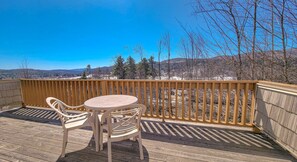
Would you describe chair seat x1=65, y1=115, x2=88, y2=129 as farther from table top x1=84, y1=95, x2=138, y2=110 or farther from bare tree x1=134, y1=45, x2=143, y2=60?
bare tree x1=134, y1=45, x2=143, y2=60

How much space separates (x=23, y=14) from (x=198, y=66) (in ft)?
28.3

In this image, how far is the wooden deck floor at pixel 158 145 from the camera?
165 cm

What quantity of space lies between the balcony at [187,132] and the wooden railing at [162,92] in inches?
0.7

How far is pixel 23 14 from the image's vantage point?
596 centimetres

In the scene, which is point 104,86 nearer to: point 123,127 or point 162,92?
point 162,92

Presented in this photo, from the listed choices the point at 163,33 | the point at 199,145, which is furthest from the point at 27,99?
the point at 163,33

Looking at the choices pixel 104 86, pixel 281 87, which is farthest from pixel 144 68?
pixel 281 87

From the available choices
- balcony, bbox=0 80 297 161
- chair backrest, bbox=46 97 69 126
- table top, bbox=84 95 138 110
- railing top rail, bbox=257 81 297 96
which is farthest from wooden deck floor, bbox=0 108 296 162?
railing top rail, bbox=257 81 297 96

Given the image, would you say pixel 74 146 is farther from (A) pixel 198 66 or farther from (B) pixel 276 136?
(A) pixel 198 66

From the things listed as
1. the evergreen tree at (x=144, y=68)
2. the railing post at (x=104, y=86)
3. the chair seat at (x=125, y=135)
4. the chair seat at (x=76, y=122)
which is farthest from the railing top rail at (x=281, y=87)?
the evergreen tree at (x=144, y=68)

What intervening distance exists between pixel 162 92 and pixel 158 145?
3.49 feet

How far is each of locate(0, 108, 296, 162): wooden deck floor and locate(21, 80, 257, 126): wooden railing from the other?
28 centimetres

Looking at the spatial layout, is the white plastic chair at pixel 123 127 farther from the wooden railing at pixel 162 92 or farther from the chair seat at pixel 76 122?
the wooden railing at pixel 162 92

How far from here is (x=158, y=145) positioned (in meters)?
1.93
